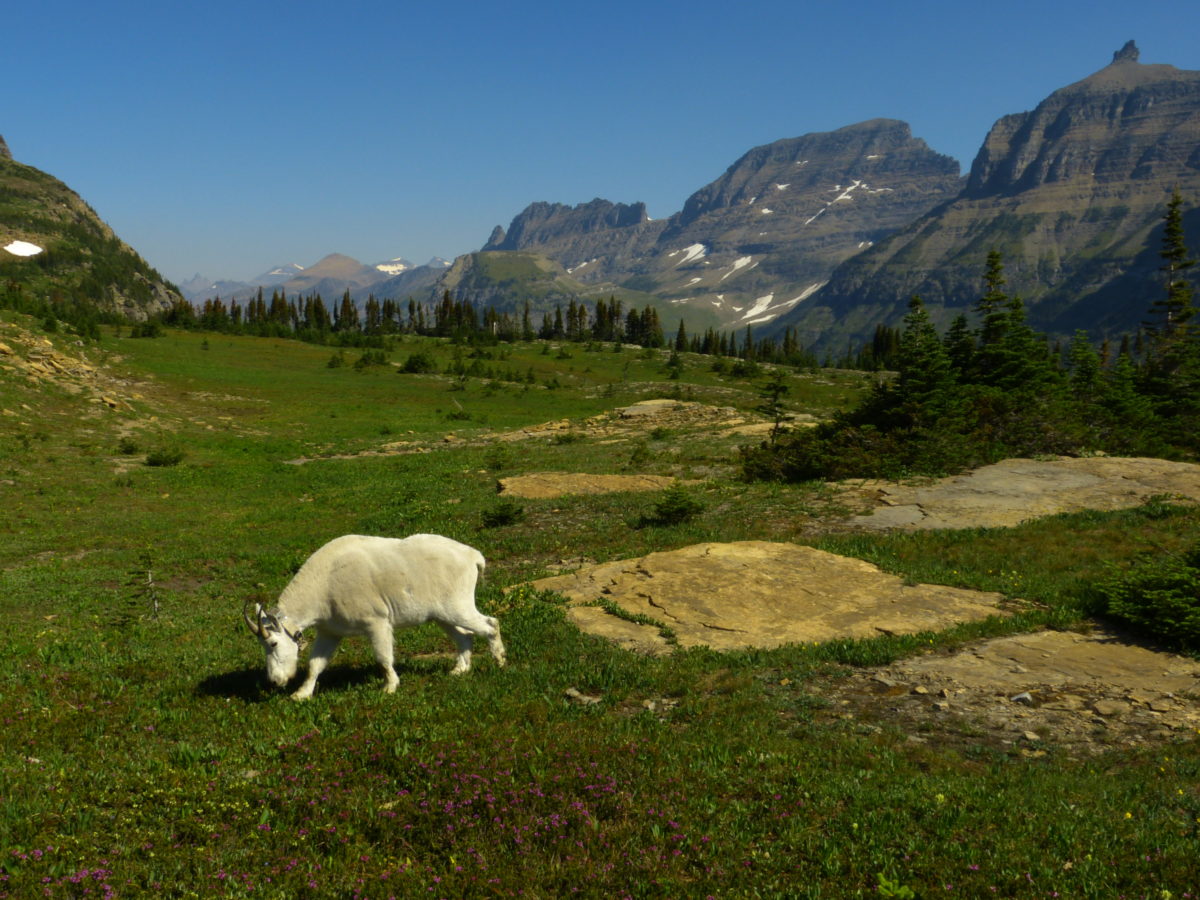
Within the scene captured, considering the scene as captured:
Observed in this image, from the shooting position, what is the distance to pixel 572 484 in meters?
29.6

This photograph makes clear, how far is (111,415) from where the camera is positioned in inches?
1907

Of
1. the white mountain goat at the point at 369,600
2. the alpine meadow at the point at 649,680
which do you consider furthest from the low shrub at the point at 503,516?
the white mountain goat at the point at 369,600

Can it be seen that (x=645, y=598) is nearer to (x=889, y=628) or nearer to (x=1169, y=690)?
(x=889, y=628)

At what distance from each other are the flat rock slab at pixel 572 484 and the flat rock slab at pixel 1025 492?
939cm

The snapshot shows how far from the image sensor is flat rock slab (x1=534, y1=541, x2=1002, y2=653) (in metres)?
13.3

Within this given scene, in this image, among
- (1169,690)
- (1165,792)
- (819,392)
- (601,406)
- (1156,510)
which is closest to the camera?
(1165,792)

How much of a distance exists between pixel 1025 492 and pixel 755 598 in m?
13.1

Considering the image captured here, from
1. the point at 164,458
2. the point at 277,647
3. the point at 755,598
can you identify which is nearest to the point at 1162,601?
the point at 755,598

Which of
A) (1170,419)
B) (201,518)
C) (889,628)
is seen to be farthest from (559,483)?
(1170,419)

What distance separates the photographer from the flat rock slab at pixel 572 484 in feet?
92.5

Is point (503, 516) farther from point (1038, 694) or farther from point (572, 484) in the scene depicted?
point (1038, 694)

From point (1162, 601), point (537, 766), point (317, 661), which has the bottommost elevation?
point (317, 661)

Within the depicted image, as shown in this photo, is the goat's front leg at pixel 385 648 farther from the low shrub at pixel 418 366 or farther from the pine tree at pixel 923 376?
the low shrub at pixel 418 366

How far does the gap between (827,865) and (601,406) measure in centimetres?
7318
